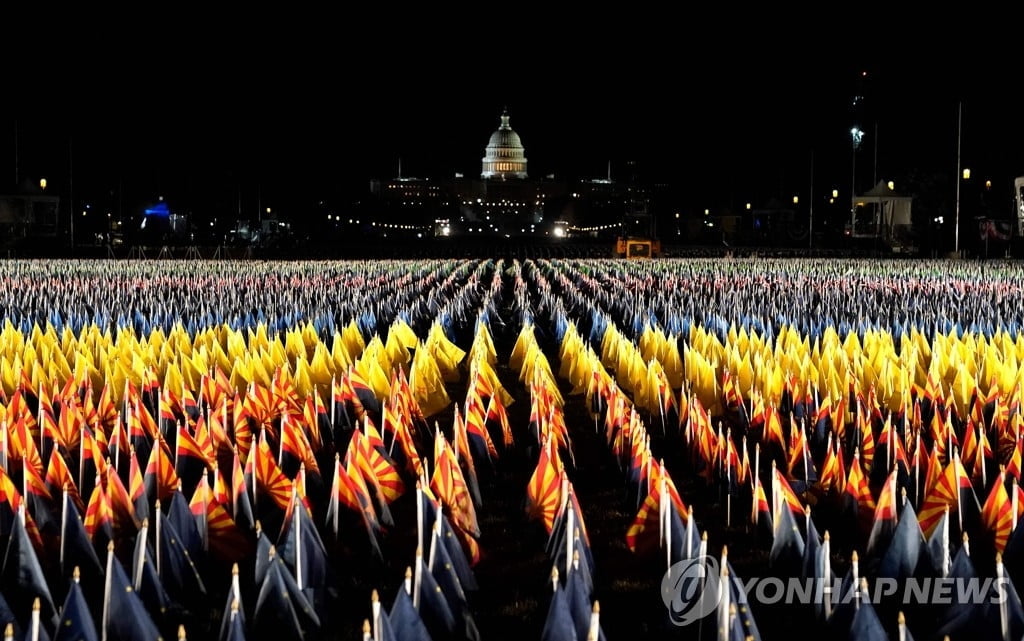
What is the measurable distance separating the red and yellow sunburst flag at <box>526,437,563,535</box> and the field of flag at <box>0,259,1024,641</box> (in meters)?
0.02

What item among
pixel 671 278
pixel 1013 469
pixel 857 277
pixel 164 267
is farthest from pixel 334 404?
pixel 164 267

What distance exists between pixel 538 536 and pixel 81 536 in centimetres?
293

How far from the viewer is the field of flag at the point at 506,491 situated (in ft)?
21.6

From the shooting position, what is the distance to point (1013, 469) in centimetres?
937

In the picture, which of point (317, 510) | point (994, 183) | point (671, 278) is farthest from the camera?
point (994, 183)

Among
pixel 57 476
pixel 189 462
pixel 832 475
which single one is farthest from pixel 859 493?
pixel 57 476

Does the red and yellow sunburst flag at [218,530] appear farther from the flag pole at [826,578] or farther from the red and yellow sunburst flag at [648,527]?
the flag pole at [826,578]

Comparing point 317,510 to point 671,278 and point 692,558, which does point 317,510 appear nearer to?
point 692,558

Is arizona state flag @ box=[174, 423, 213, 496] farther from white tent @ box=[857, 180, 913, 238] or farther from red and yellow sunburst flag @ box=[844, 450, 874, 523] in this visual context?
white tent @ box=[857, 180, 913, 238]

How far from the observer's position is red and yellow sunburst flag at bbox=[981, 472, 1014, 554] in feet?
26.4

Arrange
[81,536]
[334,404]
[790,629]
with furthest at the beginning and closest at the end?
[334,404] → [81,536] → [790,629]

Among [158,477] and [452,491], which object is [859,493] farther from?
[158,477]

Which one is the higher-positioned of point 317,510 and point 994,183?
point 994,183

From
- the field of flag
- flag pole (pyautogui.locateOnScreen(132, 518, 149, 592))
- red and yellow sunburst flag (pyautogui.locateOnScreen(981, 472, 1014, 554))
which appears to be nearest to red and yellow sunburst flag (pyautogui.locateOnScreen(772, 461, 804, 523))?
the field of flag
